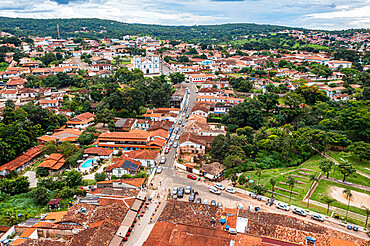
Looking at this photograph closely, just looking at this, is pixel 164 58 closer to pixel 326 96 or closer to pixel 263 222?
pixel 326 96

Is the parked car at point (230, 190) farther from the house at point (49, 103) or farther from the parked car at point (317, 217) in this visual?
the house at point (49, 103)

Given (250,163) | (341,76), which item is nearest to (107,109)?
(250,163)

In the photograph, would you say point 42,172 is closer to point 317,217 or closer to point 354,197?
point 317,217

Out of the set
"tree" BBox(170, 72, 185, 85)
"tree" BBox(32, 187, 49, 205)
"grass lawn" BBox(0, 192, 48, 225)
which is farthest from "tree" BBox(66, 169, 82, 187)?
"tree" BBox(170, 72, 185, 85)

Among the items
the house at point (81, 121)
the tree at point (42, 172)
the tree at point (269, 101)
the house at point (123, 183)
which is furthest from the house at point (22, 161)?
the tree at point (269, 101)

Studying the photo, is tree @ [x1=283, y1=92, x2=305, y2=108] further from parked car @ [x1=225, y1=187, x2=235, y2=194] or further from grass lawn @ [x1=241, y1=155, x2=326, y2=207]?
parked car @ [x1=225, y1=187, x2=235, y2=194]
